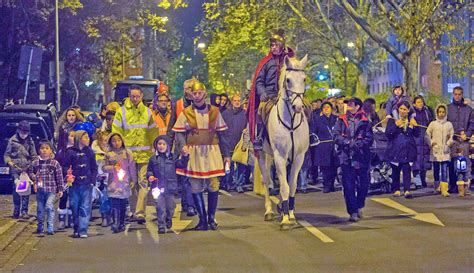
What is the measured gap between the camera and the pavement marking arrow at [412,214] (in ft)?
53.7

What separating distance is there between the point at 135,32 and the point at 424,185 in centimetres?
3645

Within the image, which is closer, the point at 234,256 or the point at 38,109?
the point at 234,256

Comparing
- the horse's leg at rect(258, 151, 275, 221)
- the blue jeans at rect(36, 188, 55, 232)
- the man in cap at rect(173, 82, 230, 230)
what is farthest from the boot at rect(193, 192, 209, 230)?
the blue jeans at rect(36, 188, 55, 232)

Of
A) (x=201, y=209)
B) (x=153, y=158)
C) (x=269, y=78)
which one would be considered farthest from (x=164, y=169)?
(x=269, y=78)

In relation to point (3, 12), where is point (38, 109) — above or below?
below

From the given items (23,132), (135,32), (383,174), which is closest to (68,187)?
(23,132)

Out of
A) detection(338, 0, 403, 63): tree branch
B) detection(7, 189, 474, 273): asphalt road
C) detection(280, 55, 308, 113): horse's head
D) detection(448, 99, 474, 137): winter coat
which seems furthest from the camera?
detection(338, 0, 403, 63): tree branch

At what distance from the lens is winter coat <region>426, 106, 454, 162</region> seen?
2067cm

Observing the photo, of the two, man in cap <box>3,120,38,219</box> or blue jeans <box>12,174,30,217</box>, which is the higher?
man in cap <box>3,120,38,219</box>

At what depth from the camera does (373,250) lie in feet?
43.7

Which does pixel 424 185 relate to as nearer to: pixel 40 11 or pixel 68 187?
pixel 68 187

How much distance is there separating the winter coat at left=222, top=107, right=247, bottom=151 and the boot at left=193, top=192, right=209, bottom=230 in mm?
7323

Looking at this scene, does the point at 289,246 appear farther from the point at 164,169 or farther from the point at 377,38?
the point at 377,38

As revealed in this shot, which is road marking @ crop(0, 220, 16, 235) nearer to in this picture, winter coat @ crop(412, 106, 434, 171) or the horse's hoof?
the horse's hoof
